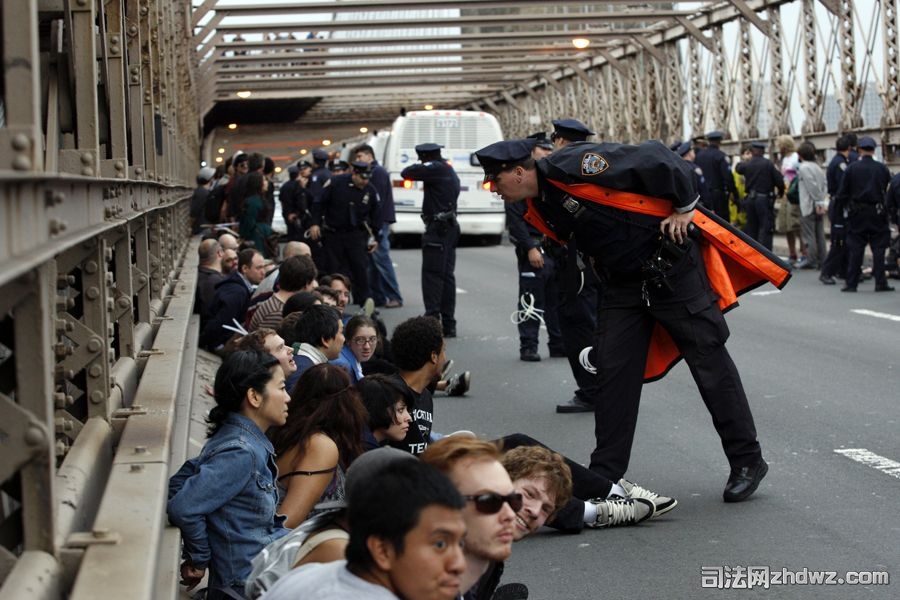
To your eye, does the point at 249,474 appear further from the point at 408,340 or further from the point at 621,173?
the point at 621,173

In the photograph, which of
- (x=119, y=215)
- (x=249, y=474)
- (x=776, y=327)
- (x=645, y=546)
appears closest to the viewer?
(x=249, y=474)

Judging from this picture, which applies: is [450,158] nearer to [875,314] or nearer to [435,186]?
[435,186]

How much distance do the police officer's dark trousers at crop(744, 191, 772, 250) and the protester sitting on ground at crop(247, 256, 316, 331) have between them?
14.3 metres

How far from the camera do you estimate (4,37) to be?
10.9 feet

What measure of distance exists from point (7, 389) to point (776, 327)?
40.8ft

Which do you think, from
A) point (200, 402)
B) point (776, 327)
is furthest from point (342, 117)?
point (200, 402)

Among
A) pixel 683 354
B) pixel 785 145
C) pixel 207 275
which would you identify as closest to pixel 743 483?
pixel 683 354

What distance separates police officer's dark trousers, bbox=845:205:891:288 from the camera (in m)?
18.9

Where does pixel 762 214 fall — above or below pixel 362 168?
below

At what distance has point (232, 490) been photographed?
17.5 feet

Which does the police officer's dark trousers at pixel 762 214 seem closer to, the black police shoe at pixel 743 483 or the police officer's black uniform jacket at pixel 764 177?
the police officer's black uniform jacket at pixel 764 177

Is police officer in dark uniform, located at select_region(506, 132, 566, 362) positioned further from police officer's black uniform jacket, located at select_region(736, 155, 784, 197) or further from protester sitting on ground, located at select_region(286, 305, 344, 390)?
police officer's black uniform jacket, located at select_region(736, 155, 784, 197)

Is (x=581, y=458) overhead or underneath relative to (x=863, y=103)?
underneath

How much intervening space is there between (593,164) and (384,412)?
1.68 m
